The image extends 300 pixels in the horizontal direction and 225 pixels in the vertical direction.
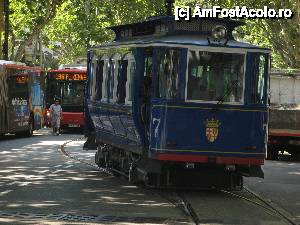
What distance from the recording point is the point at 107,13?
189 ft

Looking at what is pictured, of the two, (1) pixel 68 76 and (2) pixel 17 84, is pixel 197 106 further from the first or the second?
(1) pixel 68 76

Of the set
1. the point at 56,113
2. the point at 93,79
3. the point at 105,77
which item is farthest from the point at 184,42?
the point at 56,113

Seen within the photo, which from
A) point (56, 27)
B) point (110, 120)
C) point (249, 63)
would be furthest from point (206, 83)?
point (56, 27)

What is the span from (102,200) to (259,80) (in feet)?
12.7

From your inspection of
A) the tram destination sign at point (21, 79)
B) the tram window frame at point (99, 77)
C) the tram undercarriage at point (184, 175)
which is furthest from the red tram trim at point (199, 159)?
the tram destination sign at point (21, 79)

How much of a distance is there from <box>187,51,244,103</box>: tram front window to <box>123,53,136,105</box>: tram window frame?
1.37m

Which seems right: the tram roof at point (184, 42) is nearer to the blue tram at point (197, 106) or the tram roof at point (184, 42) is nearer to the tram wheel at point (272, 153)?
the blue tram at point (197, 106)

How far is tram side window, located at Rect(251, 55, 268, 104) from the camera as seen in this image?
16.0 metres

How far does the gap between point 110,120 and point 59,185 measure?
2345 millimetres

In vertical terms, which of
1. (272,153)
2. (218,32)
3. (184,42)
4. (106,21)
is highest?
(106,21)

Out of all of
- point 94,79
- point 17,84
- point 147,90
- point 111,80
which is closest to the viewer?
point 147,90

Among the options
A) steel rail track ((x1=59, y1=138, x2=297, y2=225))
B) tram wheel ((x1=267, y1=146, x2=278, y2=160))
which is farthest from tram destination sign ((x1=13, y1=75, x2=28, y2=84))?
steel rail track ((x1=59, y1=138, x2=297, y2=225))

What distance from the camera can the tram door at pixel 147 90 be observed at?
1611cm

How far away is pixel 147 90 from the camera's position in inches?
641
